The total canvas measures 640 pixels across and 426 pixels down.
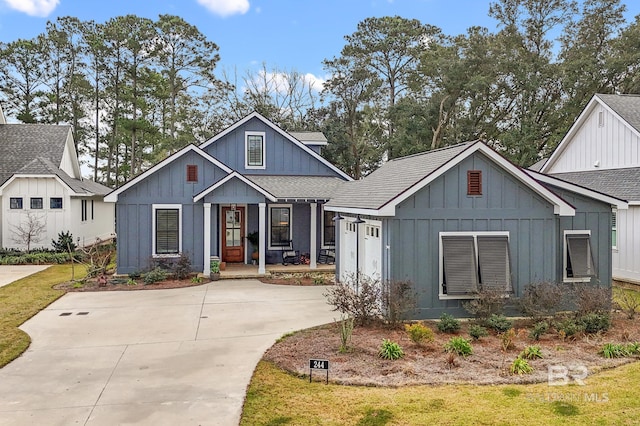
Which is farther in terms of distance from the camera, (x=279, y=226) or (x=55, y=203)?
(x=55, y=203)

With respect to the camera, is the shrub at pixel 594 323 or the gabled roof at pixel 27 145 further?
the gabled roof at pixel 27 145

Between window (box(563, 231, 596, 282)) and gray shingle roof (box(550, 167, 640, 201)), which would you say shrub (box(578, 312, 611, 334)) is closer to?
window (box(563, 231, 596, 282))

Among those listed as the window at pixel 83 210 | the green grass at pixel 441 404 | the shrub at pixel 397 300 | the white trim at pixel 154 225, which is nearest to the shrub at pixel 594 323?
the green grass at pixel 441 404

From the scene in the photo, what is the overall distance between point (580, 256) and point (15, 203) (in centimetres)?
2254

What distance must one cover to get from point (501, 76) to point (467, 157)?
24722mm

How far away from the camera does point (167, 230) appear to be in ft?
53.3

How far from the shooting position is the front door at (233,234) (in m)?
18.0

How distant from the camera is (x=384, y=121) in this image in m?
36.9

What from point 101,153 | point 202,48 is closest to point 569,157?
point 202,48

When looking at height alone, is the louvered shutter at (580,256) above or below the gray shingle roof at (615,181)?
below

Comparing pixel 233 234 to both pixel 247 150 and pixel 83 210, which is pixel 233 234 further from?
pixel 83 210

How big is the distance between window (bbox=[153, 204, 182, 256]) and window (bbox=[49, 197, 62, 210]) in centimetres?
842

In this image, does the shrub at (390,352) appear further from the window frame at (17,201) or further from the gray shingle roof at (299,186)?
the window frame at (17,201)

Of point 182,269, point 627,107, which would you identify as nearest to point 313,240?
point 182,269
